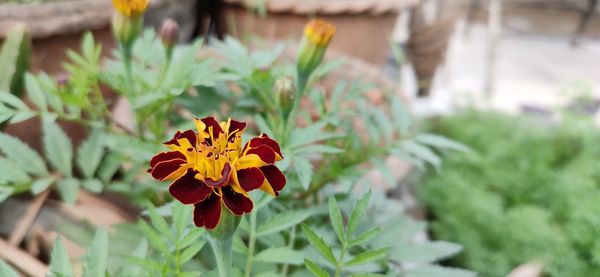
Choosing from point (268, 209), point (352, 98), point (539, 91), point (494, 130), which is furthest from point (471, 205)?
point (539, 91)

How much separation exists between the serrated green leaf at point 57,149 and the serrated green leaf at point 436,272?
0.31 metres

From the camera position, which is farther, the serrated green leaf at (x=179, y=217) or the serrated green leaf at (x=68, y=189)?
the serrated green leaf at (x=68, y=189)

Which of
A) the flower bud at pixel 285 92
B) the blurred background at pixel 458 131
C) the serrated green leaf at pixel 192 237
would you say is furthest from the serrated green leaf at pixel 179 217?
the blurred background at pixel 458 131

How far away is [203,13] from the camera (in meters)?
1.10

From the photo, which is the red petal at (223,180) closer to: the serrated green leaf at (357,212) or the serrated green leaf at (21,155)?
the serrated green leaf at (357,212)

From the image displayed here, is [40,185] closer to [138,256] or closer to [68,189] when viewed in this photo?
[68,189]

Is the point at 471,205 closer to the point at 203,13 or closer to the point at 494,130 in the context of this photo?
the point at 494,130

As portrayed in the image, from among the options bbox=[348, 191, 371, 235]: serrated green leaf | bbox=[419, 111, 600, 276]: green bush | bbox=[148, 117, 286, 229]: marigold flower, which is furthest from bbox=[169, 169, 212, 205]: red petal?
bbox=[419, 111, 600, 276]: green bush

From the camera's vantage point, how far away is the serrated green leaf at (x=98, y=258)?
33 centimetres

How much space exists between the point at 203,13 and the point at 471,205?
0.62 meters

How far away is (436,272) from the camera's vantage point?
43cm

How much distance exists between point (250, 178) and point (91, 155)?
0.31 m

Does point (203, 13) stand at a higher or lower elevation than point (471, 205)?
higher

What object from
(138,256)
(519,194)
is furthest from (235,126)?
(519,194)
